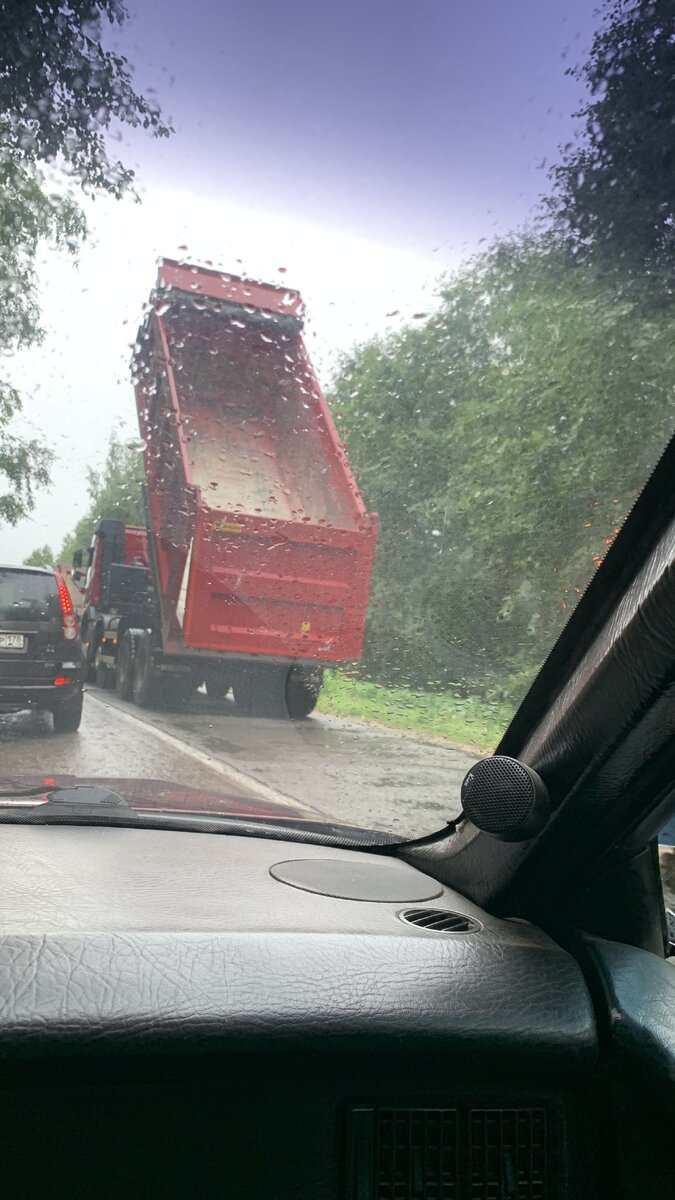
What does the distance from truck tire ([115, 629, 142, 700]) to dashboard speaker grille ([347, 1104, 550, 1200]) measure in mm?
2972

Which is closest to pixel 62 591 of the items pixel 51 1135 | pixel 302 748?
pixel 302 748

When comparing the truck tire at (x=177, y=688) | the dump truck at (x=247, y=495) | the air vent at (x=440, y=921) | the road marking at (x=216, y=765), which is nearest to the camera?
the air vent at (x=440, y=921)

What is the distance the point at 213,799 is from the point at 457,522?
130 cm

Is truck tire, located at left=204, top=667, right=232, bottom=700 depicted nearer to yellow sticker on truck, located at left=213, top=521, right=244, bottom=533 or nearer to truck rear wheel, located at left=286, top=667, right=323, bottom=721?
truck rear wheel, located at left=286, top=667, right=323, bottom=721

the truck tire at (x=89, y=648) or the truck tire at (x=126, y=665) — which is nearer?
the truck tire at (x=126, y=665)

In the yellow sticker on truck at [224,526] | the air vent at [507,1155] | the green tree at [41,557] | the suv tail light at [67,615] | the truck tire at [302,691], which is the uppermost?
the yellow sticker on truck at [224,526]

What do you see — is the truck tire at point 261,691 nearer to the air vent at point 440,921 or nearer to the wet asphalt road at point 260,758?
the wet asphalt road at point 260,758

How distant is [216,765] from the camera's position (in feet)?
13.8

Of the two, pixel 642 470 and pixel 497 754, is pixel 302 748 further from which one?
pixel 642 470

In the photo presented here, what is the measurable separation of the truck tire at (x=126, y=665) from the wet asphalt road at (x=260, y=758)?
0.07 m

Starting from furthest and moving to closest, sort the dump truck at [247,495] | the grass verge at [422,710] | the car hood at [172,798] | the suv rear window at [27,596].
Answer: the suv rear window at [27,596], the car hood at [172,798], the dump truck at [247,495], the grass verge at [422,710]

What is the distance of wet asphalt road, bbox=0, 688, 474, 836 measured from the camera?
333 centimetres

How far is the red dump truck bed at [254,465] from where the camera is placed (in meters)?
3.01

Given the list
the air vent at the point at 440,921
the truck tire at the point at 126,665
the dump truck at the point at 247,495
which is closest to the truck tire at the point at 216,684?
the dump truck at the point at 247,495
